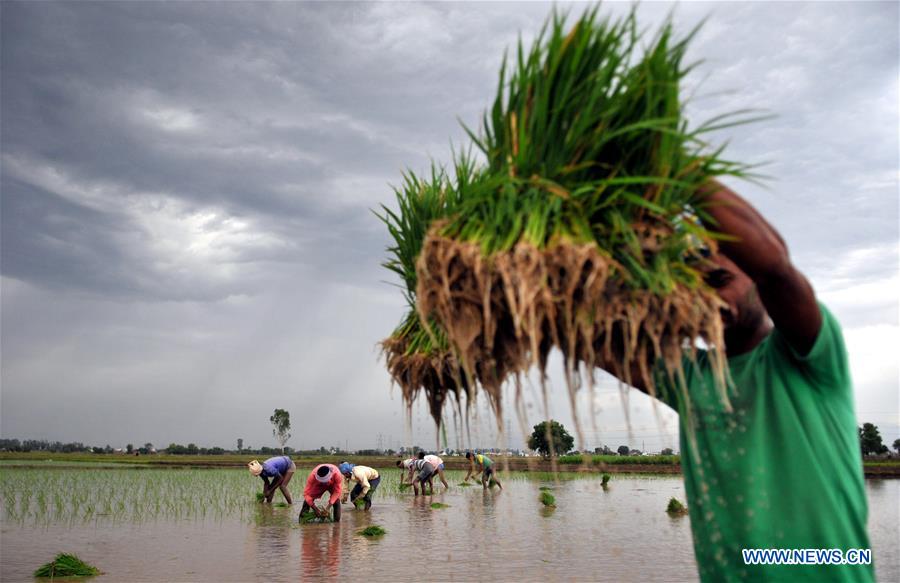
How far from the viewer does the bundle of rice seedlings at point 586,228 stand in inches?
67.1

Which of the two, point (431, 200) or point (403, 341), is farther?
point (403, 341)

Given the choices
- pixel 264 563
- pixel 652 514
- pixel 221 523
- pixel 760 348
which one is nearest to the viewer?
pixel 760 348

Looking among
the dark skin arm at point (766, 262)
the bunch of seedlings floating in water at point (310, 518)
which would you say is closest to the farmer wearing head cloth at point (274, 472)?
the bunch of seedlings floating in water at point (310, 518)

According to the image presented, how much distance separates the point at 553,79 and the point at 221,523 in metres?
13.8

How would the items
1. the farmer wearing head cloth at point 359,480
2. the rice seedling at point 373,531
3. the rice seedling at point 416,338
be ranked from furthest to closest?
1. the farmer wearing head cloth at point 359,480
2. the rice seedling at point 373,531
3. the rice seedling at point 416,338

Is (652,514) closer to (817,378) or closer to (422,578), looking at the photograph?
(422,578)

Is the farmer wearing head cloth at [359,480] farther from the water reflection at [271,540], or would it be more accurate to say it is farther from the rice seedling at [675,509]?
the rice seedling at [675,509]

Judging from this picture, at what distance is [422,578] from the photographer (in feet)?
26.3

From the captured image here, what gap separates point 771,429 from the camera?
1971mm

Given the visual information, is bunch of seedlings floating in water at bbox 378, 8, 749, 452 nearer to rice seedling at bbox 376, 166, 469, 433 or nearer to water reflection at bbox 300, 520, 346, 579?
rice seedling at bbox 376, 166, 469, 433

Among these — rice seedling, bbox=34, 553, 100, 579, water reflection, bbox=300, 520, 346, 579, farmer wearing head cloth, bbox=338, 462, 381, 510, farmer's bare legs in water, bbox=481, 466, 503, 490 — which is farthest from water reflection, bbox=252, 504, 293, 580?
farmer's bare legs in water, bbox=481, 466, 503, 490

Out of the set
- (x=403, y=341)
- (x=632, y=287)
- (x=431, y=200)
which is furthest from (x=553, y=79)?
(x=403, y=341)

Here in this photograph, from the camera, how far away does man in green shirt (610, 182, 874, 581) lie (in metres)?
1.80

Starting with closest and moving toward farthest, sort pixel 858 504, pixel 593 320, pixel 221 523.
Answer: pixel 593 320 < pixel 858 504 < pixel 221 523
